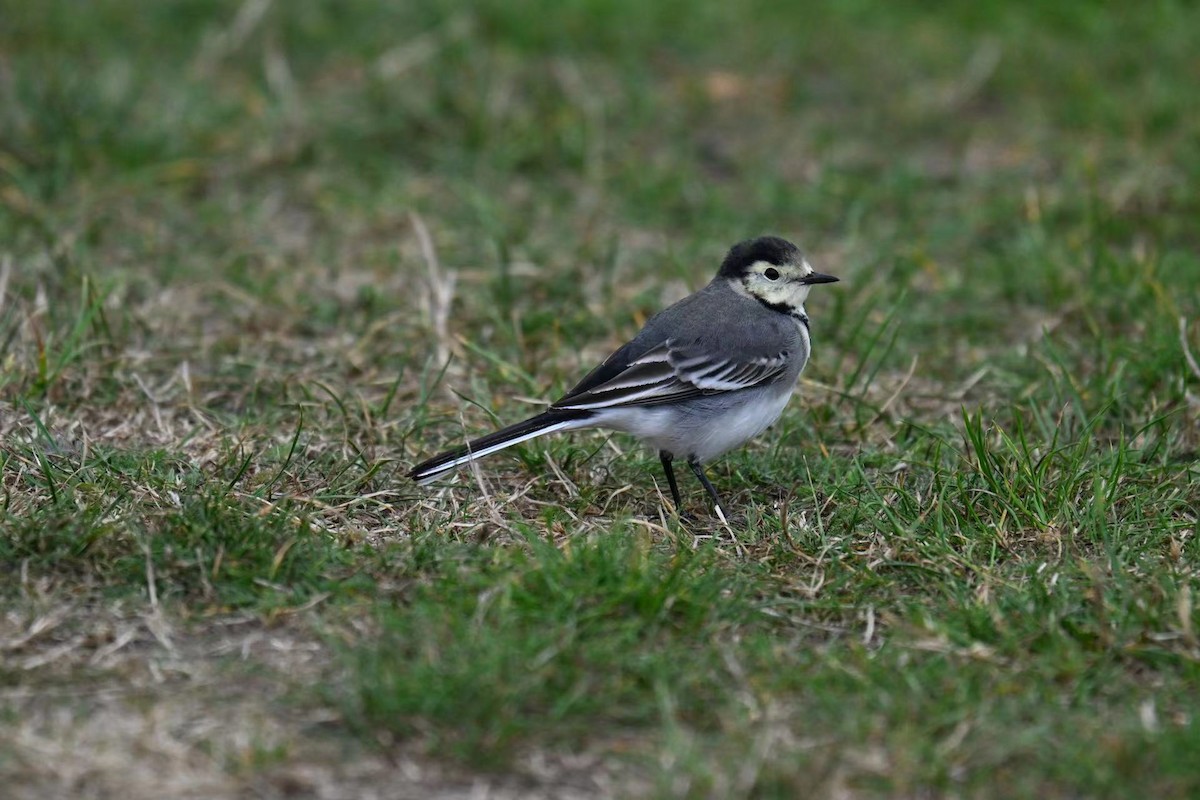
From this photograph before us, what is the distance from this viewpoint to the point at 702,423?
553 cm

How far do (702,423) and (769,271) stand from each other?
3.00ft

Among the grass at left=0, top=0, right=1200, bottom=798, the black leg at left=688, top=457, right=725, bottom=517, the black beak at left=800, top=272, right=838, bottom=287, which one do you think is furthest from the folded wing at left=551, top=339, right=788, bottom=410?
the black beak at left=800, top=272, right=838, bottom=287

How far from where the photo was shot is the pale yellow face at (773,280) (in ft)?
20.1

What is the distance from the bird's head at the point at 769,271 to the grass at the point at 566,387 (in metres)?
0.46

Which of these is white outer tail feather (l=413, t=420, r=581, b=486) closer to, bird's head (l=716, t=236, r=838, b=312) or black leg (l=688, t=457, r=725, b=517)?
black leg (l=688, t=457, r=725, b=517)

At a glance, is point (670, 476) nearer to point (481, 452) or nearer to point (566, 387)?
point (481, 452)

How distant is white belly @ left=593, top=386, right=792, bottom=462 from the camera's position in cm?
547

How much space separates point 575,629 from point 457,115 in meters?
5.42

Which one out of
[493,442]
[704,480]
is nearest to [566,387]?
[704,480]

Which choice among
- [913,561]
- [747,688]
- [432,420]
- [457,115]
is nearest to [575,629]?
[747,688]

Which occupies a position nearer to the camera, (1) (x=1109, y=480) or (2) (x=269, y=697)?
(2) (x=269, y=697)

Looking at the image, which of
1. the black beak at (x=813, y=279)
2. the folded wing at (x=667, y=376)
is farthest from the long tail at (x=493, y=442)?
the black beak at (x=813, y=279)

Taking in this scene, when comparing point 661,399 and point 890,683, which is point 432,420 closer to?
point 661,399

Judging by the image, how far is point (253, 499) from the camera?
16.4 ft
